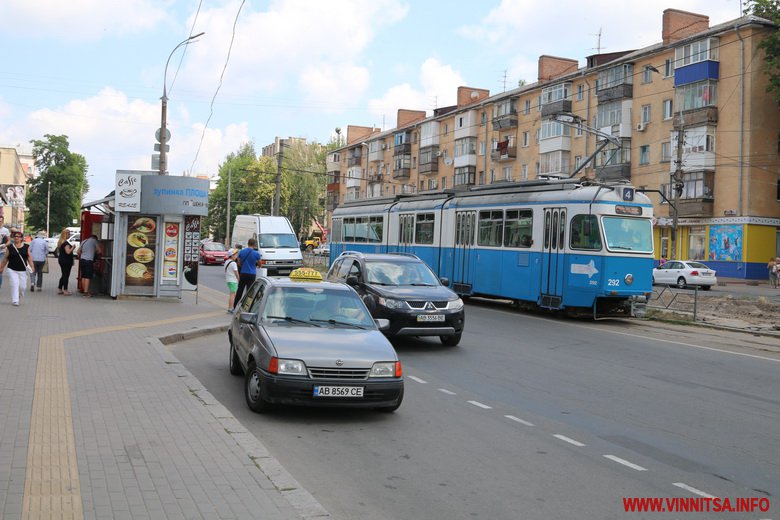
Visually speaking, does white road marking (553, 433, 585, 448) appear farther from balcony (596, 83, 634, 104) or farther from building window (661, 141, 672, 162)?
balcony (596, 83, 634, 104)

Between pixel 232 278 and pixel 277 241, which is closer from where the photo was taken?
pixel 232 278

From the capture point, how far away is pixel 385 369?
8094 mm

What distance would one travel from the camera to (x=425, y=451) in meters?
7.07

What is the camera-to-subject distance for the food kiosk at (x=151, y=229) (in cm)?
2016

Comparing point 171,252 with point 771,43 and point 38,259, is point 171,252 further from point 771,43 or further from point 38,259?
point 771,43

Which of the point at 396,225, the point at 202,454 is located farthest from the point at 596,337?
the point at 396,225

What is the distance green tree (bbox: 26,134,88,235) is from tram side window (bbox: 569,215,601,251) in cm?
8628

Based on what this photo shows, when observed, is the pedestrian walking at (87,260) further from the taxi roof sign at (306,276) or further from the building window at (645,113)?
the building window at (645,113)

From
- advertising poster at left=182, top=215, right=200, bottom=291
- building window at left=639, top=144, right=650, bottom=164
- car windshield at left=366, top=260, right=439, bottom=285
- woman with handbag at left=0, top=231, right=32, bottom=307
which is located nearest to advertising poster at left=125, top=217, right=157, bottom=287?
advertising poster at left=182, top=215, right=200, bottom=291

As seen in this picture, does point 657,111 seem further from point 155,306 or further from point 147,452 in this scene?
point 147,452

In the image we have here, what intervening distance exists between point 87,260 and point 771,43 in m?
41.7

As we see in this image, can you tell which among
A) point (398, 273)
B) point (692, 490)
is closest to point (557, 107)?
point (398, 273)

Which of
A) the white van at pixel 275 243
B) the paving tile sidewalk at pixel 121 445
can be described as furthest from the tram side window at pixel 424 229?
the paving tile sidewalk at pixel 121 445

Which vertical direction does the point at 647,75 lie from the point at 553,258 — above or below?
above
